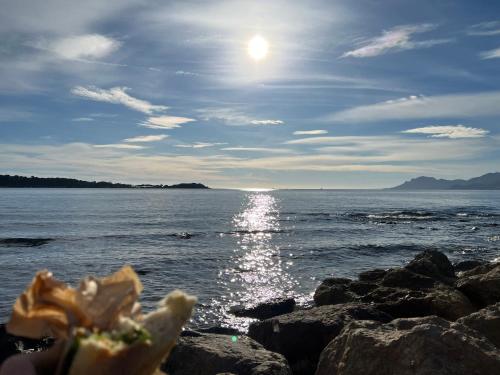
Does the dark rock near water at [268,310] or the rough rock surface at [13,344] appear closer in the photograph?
the rough rock surface at [13,344]

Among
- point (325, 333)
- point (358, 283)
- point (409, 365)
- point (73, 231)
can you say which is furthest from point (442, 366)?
point (73, 231)

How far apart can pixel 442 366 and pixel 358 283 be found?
12749 millimetres

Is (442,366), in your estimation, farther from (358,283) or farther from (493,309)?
(358,283)

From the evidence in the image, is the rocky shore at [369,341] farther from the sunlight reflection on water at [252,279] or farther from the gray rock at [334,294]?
the sunlight reflection on water at [252,279]

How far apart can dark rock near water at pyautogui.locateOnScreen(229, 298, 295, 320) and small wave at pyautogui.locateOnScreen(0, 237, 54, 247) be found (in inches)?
1023

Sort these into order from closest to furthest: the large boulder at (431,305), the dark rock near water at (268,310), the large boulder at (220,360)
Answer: the large boulder at (220,360) < the large boulder at (431,305) < the dark rock near water at (268,310)

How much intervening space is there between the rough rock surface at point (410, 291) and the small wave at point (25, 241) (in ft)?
95.4

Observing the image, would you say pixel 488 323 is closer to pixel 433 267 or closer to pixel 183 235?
pixel 433 267

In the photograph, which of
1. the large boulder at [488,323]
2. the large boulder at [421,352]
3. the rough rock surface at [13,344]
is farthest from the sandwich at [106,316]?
the rough rock surface at [13,344]

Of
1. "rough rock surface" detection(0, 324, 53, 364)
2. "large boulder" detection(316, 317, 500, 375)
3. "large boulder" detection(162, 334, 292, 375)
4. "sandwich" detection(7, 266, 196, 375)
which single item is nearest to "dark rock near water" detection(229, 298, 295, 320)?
"rough rock surface" detection(0, 324, 53, 364)

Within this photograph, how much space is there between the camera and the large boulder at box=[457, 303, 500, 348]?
8.01 meters

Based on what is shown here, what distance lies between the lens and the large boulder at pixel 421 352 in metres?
5.52

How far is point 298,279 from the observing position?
86.3 feet

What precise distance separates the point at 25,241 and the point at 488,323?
40.2 metres
